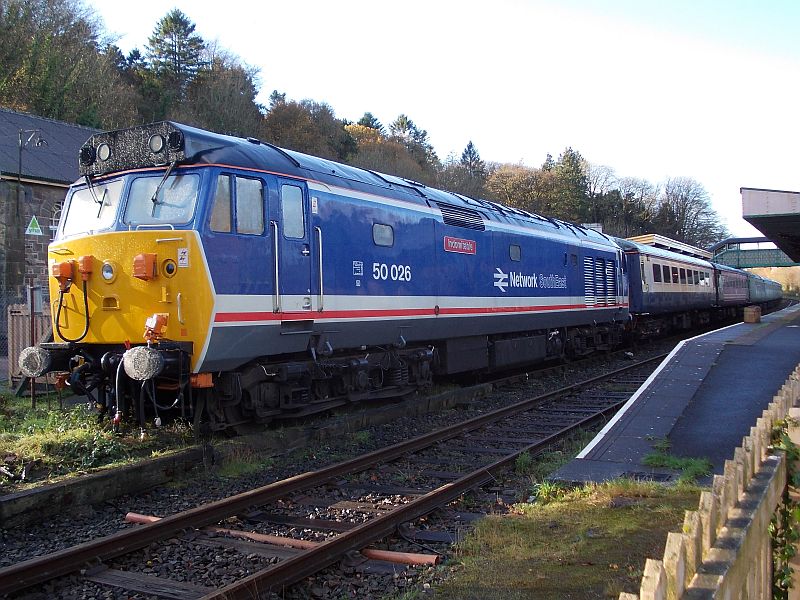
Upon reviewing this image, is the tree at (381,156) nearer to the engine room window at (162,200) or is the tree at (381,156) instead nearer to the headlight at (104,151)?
the headlight at (104,151)

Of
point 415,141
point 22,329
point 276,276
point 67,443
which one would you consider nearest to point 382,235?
point 276,276

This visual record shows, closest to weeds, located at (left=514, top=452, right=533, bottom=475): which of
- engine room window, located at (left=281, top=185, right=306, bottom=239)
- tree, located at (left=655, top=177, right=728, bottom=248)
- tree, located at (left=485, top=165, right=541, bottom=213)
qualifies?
engine room window, located at (left=281, top=185, right=306, bottom=239)

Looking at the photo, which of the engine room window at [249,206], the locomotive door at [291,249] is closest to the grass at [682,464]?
the locomotive door at [291,249]

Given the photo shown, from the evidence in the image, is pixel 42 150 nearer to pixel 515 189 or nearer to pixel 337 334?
pixel 337 334

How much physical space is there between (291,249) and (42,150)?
17.6 metres

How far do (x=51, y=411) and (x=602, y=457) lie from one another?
737cm

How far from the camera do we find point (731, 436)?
8.23 m

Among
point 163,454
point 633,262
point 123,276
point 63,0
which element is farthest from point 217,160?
point 63,0

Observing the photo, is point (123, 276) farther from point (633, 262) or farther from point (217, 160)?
point (633, 262)

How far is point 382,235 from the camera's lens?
35.4 ft

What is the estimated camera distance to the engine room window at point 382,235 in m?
10.6

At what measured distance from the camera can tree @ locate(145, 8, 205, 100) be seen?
1854 inches

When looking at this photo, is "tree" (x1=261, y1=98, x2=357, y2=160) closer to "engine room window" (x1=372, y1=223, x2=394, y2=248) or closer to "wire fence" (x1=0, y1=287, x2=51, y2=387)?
"wire fence" (x1=0, y1=287, x2=51, y2=387)

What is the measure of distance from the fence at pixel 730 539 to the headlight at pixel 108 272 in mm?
6973
